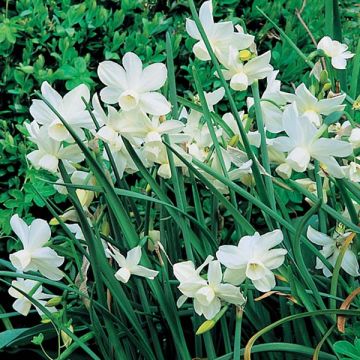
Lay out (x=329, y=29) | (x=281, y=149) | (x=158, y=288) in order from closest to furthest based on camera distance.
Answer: (x=281, y=149)
(x=158, y=288)
(x=329, y=29)

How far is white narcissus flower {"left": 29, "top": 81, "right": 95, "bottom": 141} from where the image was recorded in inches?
53.4

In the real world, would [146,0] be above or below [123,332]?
above

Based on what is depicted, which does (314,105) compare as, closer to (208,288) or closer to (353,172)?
(353,172)

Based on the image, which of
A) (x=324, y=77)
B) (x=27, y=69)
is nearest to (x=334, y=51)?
(x=324, y=77)

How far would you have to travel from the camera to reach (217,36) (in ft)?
4.78

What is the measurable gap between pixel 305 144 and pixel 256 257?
0.20 meters

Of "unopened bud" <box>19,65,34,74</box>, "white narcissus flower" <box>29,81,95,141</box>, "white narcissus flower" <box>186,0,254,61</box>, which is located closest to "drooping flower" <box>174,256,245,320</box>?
"white narcissus flower" <box>29,81,95,141</box>

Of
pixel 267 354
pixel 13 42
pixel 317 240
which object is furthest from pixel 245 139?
pixel 13 42

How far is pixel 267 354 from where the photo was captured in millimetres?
1495

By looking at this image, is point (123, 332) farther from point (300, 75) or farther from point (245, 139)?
point (300, 75)

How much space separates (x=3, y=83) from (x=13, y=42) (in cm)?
13

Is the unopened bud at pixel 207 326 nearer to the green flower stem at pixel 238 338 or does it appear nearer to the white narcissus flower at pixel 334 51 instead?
the green flower stem at pixel 238 338

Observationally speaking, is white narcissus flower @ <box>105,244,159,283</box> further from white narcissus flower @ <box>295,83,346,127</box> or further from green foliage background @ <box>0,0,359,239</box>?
green foliage background @ <box>0,0,359,239</box>

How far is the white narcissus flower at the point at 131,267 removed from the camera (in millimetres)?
1356
